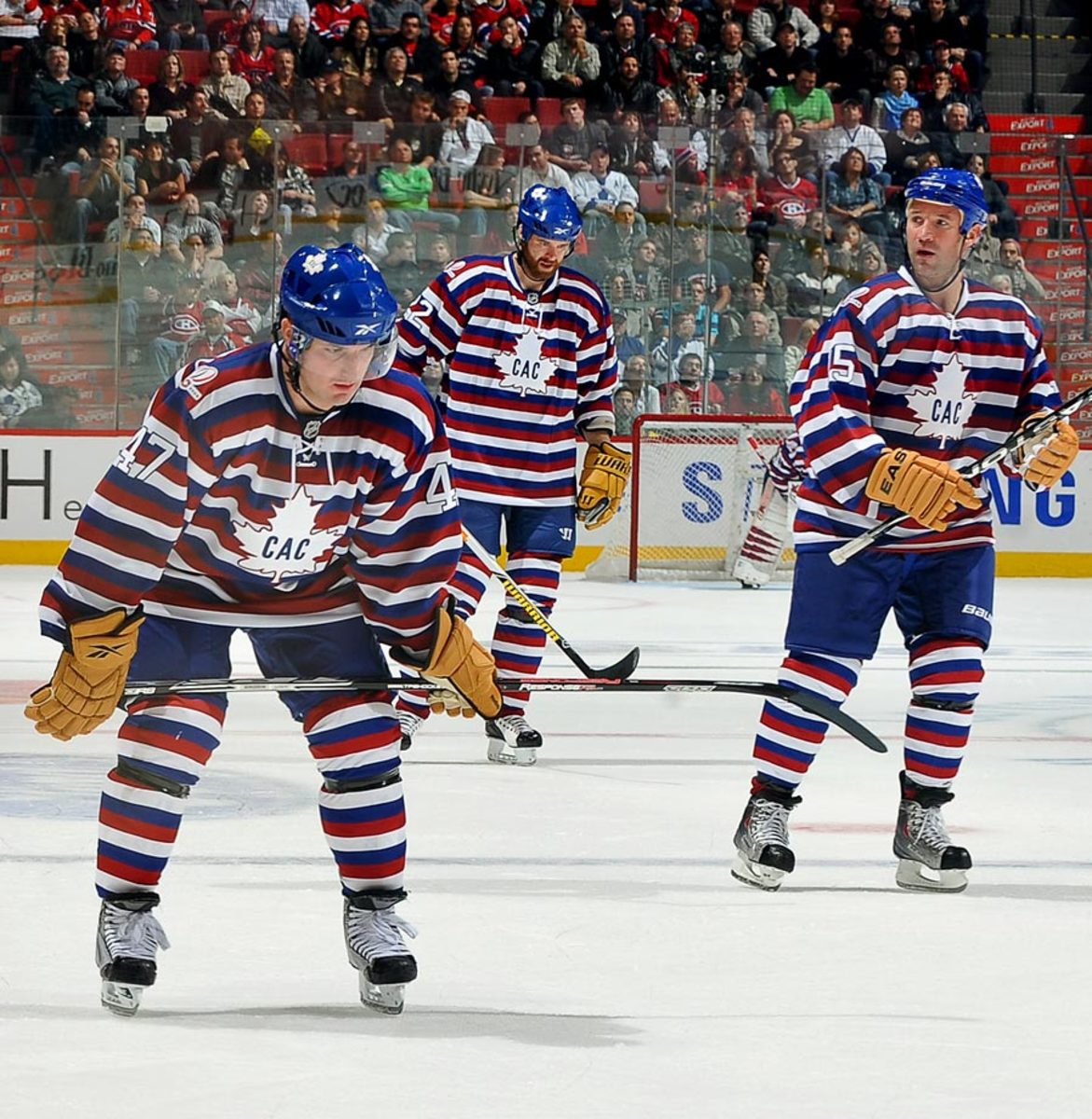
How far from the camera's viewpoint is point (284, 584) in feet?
8.80

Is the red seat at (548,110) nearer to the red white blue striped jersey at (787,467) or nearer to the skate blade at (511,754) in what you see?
the red white blue striped jersey at (787,467)

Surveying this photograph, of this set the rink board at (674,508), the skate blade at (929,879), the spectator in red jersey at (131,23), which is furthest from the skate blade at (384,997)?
the spectator in red jersey at (131,23)

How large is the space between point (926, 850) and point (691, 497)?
6058mm

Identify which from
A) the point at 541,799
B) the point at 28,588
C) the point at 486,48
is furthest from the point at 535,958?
the point at 486,48

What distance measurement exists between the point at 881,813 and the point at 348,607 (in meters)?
1.90

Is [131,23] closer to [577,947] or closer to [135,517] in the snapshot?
[577,947]

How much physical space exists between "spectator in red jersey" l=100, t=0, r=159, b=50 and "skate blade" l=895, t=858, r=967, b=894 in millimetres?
8531

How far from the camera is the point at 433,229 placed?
369 inches

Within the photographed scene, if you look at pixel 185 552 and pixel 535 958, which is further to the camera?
pixel 535 958

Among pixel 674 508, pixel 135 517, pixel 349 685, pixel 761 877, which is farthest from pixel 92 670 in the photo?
pixel 674 508

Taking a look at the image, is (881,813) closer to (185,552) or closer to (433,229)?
(185,552)

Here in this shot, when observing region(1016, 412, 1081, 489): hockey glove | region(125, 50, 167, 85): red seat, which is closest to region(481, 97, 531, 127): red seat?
region(125, 50, 167, 85): red seat

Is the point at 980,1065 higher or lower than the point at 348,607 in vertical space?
lower

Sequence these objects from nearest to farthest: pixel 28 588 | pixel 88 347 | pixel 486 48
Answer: pixel 28 588, pixel 88 347, pixel 486 48
